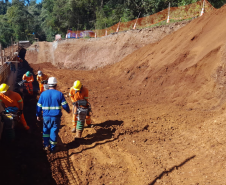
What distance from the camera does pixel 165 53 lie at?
34.8 feet

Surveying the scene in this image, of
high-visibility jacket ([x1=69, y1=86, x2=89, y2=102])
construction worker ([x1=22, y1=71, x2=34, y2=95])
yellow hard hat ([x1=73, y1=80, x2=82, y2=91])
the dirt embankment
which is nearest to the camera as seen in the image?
yellow hard hat ([x1=73, y1=80, x2=82, y2=91])

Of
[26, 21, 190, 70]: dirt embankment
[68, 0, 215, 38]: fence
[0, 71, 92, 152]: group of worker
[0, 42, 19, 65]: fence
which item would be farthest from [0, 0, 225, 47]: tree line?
[0, 71, 92, 152]: group of worker

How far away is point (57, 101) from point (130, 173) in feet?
7.94

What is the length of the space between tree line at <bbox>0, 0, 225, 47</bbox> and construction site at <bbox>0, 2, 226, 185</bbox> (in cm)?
834

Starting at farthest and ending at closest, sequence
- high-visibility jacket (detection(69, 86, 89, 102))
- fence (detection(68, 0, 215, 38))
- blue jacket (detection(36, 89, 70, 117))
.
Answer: fence (detection(68, 0, 215, 38)) → high-visibility jacket (detection(69, 86, 89, 102)) → blue jacket (detection(36, 89, 70, 117))

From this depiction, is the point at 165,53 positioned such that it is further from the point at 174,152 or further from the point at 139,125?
the point at 174,152

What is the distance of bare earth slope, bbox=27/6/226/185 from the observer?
4.21 metres

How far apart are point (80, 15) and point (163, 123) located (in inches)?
1256

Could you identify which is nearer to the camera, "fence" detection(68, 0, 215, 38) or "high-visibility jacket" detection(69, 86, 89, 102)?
"high-visibility jacket" detection(69, 86, 89, 102)

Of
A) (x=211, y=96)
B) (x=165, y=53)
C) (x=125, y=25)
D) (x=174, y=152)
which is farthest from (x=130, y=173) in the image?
(x=125, y=25)

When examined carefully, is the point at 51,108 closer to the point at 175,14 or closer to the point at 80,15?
the point at 175,14

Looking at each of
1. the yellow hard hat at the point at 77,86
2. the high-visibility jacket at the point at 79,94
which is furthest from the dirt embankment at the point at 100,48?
the yellow hard hat at the point at 77,86

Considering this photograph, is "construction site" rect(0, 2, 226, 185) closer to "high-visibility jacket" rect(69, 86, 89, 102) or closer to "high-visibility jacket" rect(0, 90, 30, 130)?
"high-visibility jacket" rect(0, 90, 30, 130)

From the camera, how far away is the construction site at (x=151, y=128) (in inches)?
163
